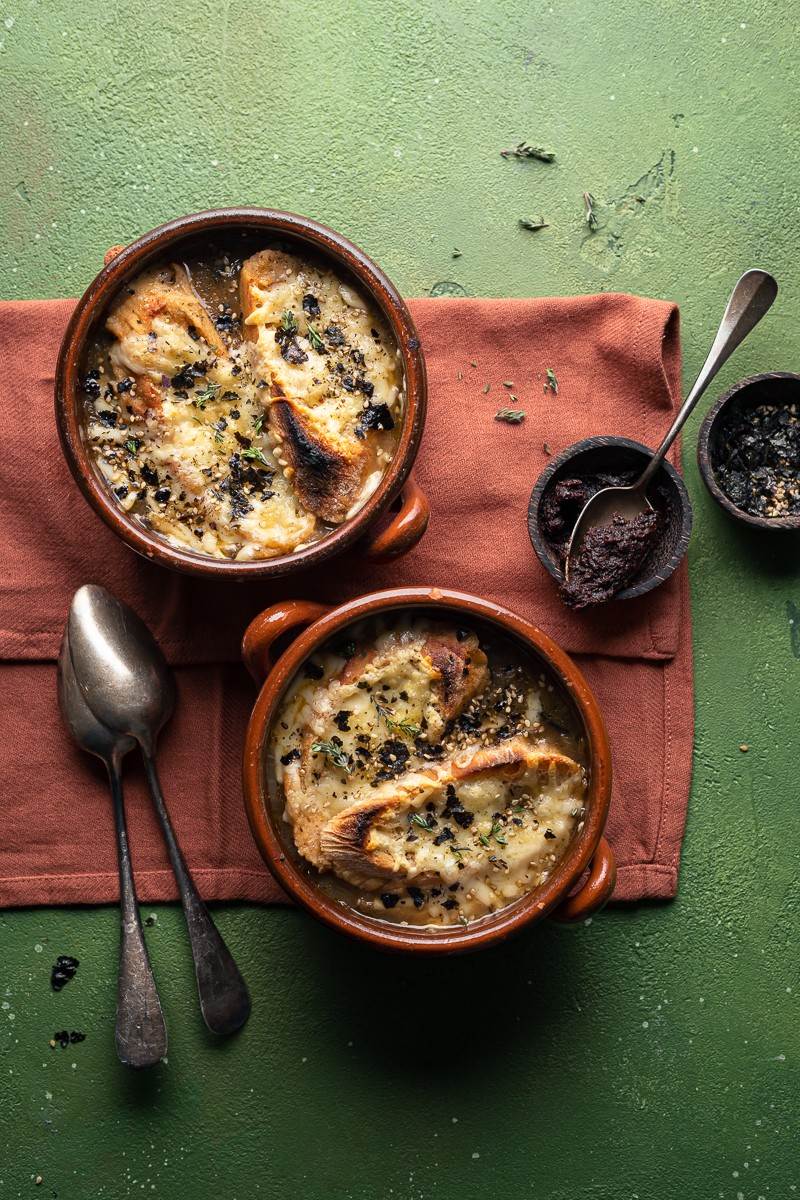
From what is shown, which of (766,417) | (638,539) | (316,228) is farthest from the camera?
(766,417)

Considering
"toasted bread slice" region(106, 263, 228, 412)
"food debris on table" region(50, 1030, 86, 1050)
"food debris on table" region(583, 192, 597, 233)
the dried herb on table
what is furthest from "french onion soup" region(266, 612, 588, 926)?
the dried herb on table

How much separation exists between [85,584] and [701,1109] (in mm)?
2166

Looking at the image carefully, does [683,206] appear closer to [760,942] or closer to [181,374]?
[181,374]

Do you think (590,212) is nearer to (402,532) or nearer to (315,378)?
(315,378)

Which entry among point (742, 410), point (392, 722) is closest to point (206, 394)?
point (392, 722)

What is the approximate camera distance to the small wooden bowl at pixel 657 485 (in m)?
2.92

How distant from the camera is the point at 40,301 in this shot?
303 centimetres

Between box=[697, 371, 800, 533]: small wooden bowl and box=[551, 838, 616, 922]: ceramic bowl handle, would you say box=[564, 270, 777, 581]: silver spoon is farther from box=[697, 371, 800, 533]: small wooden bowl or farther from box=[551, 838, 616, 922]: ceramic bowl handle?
box=[551, 838, 616, 922]: ceramic bowl handle

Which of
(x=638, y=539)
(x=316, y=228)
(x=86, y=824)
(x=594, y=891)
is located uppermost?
(x=316, y=228)

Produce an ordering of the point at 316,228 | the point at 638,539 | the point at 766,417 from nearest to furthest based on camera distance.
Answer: the point at 316,228
the point at 638,539
the point at 766,417

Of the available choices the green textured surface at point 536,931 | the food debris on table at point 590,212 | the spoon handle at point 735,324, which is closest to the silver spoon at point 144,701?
the green textured surface at point 536,931

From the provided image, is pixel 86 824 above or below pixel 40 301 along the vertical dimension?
below

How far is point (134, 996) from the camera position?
297cm

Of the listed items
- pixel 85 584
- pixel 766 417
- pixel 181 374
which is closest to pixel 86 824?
pixel 85 584
